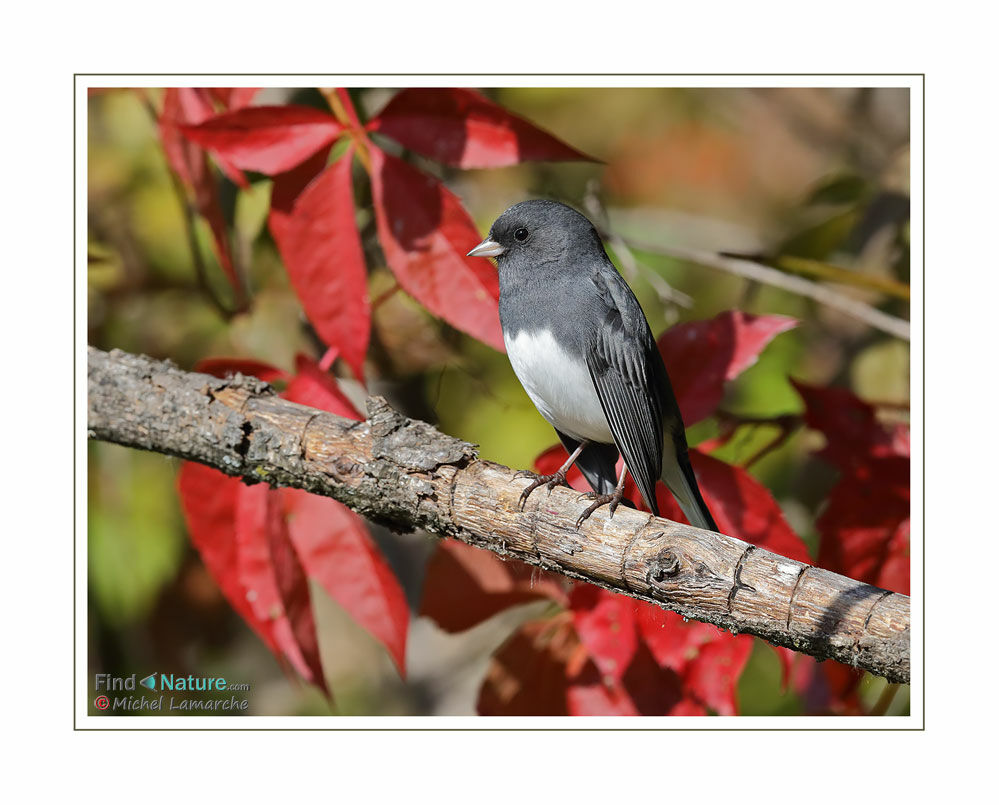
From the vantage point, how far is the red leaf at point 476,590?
1.16 metres

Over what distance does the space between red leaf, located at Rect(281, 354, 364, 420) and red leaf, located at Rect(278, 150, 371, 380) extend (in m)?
0.06

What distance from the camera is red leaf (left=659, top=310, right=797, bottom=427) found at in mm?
1021

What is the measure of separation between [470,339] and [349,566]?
55 cm

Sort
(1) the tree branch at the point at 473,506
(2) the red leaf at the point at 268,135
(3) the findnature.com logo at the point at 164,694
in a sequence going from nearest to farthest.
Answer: (1) the tree branch at the point at 473,506
(2) the red leaf at the point at 268,135
(3) the findnature.com logo at the point at 164,694

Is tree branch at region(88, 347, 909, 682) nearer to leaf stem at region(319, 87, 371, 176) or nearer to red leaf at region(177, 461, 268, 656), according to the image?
red leaf at region(177, 461, 268, 656)

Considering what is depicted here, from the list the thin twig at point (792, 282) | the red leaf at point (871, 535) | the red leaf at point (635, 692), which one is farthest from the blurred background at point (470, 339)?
the red leaf at point (635, 692)

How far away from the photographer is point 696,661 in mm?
1064

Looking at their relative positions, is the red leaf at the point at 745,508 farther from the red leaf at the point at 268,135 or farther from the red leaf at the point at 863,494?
the red leaf at the point at 268,135

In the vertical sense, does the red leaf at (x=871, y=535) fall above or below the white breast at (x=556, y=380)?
below

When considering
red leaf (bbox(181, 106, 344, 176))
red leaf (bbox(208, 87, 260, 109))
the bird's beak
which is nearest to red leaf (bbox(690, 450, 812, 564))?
the bird's beak

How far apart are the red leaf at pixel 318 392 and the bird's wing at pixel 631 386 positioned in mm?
320

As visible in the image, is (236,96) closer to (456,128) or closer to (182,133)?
(182,133)
